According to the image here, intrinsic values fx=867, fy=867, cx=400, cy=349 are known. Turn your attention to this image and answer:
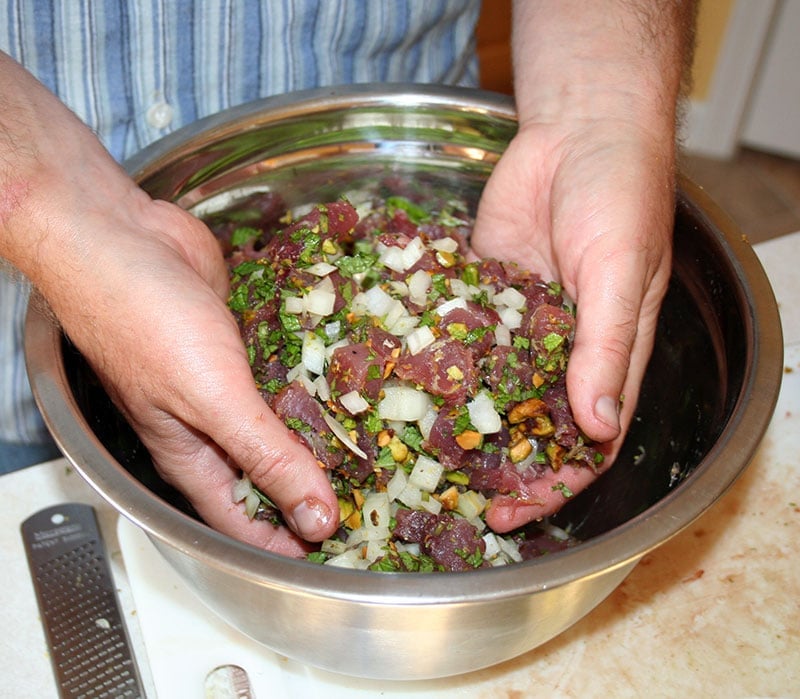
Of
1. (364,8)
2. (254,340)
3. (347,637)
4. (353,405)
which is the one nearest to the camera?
(347,637)

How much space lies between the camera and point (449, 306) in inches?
54.1

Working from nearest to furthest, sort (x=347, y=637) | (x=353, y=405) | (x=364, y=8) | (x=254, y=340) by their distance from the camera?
(x=347, y=637) → (x=353, y=405) → (x=254, y=340) → (x=364, y=8)

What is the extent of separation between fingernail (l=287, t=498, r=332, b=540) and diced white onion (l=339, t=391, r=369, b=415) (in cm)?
17

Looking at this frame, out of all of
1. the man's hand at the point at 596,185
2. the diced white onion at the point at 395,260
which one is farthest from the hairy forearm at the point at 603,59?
the diced white onion at the point at 395,260

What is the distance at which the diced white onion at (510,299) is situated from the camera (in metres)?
1.43

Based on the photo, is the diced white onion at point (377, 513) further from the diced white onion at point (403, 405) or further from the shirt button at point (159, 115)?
the shirt button at point (159, 115)

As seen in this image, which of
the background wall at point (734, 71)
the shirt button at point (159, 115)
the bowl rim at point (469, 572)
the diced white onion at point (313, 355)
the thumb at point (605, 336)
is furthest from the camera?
the background wall at point (734, 71)

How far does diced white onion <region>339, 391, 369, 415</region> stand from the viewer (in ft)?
4.17

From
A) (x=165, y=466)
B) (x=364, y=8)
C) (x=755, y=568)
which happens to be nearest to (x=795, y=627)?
(x=755, y=568)

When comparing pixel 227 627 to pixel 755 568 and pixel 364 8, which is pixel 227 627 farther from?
pixel 364 8

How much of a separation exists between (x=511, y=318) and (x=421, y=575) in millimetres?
602

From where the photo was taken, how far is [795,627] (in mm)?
1333

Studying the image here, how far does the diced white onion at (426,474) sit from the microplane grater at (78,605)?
1.64 ft

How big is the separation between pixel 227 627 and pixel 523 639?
0.48 m
